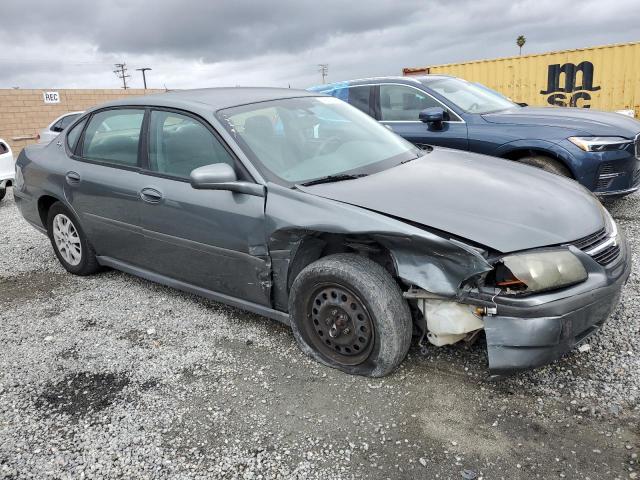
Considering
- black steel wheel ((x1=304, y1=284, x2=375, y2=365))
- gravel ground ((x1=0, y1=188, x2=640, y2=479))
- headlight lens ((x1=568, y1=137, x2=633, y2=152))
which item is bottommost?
gravel ground ((x1=0, y1=188, x2=640, y2=479))

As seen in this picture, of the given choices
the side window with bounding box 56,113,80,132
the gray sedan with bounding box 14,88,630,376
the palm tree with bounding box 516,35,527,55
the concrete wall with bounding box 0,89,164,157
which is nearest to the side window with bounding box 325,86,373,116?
the gray sedan with bounding box 14,88,630,376

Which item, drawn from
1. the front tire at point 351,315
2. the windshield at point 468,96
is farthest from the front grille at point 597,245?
the windshield at point 468,96

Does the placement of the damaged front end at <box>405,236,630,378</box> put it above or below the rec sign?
below

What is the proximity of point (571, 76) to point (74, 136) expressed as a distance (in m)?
14.3

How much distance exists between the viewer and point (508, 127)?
545cm

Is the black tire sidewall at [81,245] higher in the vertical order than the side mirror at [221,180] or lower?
lower

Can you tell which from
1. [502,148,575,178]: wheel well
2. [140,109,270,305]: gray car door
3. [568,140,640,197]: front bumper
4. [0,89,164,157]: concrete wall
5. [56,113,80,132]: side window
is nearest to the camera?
[140,109,270,305]: gray car door

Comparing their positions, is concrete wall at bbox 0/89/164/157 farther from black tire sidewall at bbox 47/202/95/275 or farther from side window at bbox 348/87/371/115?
black tire sidewall at bbox 47/202/95/275

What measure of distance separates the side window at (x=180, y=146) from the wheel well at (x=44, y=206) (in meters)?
1.55

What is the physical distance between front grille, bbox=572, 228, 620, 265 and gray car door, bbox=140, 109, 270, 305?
5.53 ft

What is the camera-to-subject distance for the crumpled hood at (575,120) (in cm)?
518

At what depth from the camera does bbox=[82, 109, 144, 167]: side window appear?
3809mm

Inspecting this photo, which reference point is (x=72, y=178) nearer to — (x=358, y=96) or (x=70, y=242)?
(x=70, y=242)

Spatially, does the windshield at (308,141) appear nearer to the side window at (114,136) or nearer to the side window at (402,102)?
the side window at (114,136)
